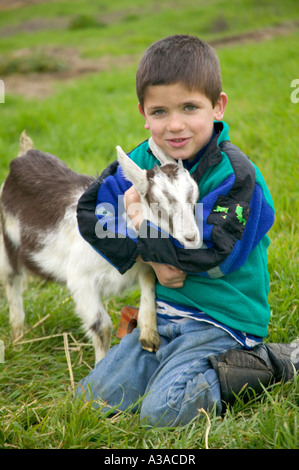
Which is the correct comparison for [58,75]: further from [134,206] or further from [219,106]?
[134,206]

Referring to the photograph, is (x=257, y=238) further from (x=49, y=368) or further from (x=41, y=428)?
(x=49, y=368)

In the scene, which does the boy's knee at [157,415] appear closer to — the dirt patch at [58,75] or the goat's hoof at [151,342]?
the goat's hoof at [151,342]

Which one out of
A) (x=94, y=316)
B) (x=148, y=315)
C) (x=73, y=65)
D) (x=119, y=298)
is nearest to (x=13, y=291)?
(x=119, y=298)

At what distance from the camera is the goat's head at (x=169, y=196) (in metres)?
2.19

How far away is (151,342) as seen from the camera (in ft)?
8.80

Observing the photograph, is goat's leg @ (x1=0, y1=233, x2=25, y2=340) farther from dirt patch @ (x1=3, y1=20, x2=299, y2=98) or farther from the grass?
dirt patch @ (x1=3, y1=20, x2=299, y2=98)

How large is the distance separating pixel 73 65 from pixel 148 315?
1069 centimetres

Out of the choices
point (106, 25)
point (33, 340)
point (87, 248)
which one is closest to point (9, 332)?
point (33, 340)

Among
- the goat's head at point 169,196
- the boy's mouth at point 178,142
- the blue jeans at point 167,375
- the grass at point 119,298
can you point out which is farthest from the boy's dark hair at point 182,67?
the grass at point 119,298

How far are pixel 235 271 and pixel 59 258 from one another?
127 centimetres

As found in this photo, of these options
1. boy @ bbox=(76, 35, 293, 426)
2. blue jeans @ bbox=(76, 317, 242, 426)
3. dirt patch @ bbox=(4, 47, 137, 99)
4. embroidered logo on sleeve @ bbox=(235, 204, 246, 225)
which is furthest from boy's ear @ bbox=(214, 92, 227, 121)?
dirt patch @ bbox=(4, 47, 137, 99)

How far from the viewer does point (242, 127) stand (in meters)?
5.88

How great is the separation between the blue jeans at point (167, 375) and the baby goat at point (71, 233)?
0.34 feet

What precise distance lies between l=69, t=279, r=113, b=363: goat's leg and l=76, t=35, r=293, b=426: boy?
387 millimetres
